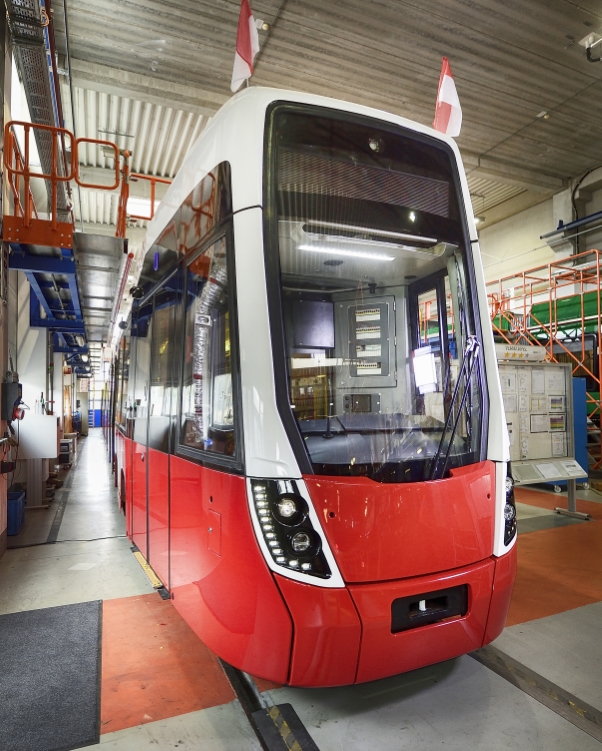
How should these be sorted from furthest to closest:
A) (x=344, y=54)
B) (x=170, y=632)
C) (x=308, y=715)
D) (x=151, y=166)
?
1. (x=151, y=166)
2. (x=344, y=54)
3. (x=170, y=632)
4. (x=308, y=715)

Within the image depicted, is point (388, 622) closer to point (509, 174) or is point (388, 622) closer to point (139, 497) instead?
point (139, 497)

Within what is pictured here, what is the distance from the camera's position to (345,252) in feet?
7.68

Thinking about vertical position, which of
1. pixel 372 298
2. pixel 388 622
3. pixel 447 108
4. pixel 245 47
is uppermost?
pixel 245 47

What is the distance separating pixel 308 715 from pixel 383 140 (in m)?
2.83

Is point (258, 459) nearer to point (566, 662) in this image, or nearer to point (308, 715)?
point (308, 715)

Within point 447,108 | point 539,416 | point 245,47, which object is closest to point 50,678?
point 245,47

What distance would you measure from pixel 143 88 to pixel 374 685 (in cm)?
854

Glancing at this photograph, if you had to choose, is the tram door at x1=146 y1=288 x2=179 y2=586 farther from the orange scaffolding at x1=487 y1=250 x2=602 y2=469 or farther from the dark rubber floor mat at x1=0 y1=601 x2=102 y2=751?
the orange scaffolding at x1=487 y1=250 x2=602 y2=469

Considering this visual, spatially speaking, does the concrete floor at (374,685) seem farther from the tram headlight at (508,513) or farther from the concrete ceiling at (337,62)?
the concrete ceiling at (337,62)

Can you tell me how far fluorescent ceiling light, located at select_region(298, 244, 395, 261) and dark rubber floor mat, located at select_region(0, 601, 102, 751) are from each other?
2.43 metres

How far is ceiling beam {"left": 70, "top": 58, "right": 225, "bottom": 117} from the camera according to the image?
726 centimetres

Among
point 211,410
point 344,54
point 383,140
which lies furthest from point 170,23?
point 211,410

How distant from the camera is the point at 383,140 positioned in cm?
246

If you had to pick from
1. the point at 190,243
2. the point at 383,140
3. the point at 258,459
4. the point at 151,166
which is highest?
the point at 151,166
